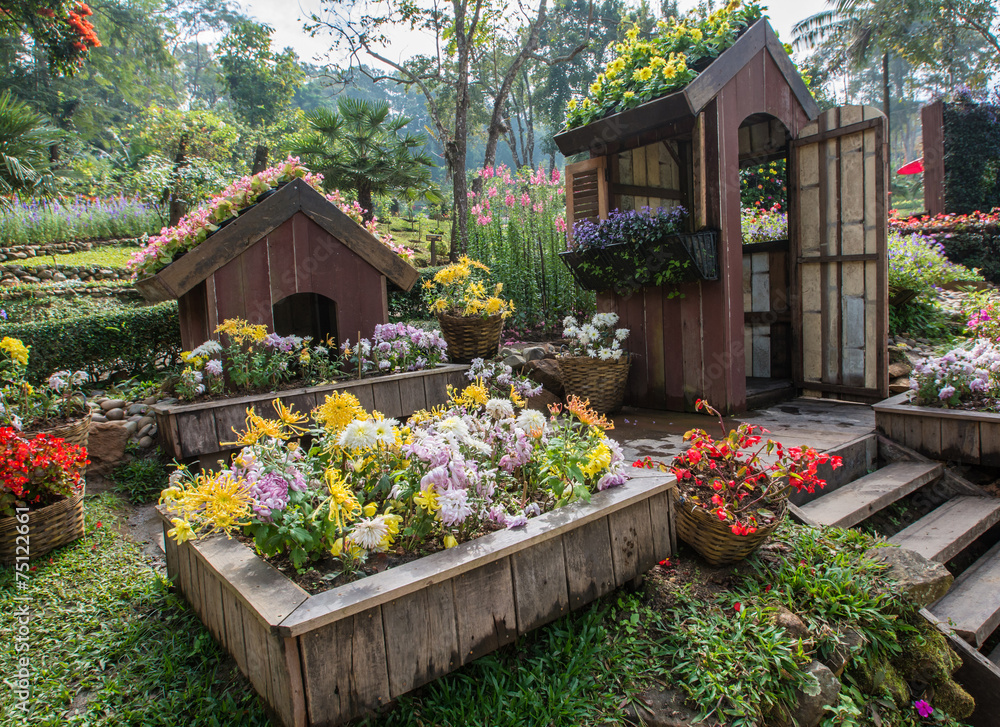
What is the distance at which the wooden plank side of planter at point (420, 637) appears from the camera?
5.41 feet

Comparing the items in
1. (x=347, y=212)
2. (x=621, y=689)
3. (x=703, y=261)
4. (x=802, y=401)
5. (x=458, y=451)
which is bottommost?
(x=621, y=689)

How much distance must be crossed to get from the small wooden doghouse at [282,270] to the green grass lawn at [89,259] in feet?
25.1

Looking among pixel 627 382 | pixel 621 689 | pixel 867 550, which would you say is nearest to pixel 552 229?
pixel 627 382

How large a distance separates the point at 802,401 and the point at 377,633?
464cm

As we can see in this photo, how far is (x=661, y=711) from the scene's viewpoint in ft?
5.98

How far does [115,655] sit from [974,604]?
11.6ft

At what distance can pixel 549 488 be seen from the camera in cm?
228

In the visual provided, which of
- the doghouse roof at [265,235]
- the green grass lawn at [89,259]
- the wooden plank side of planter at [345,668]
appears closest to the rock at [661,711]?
the wooden plank side of planter at [345,668]

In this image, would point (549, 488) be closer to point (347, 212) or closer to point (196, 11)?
point (347, 212)

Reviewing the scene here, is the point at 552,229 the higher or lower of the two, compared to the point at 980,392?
higher

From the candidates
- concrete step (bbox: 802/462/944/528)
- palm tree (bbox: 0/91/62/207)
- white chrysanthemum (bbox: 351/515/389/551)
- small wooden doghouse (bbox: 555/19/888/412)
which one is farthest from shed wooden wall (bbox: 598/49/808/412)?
palm tree (bbox: 0/91/62/207)

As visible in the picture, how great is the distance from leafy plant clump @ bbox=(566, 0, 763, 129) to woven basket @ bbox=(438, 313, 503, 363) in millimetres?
2013

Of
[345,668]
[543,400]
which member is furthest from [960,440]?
[345,668]

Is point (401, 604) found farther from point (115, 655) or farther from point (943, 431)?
point (943, 431)
